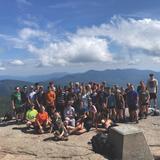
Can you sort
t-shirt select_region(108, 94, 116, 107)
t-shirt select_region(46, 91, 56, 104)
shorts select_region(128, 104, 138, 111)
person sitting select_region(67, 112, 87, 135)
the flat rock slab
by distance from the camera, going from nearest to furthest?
the flat rock slab → person sitting select_region(67, 112, 87, 135) → t-shirt select_region(46, 91, 56, 104) → t-shirt select_region(108, 94, 116, 107) → shorts select_region(128, 104, 138, 111)

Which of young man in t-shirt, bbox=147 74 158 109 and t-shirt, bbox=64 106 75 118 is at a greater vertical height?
young man in t-shirt, bbox=147 74 158 109

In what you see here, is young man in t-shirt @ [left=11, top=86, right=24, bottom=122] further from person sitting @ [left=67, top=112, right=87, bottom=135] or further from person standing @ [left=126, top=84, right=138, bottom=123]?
person standing @ [left=126, top=84, right=138, bottom=123]

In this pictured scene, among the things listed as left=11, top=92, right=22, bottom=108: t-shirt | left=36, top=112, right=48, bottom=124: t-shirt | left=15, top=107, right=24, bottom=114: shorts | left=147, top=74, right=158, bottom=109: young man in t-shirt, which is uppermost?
left=147, top=74, right=158, bottom=109: young man in t-shirt

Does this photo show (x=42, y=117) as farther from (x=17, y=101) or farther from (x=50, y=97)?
(x=17, y=101)

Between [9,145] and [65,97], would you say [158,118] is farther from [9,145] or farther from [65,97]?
[9,145]

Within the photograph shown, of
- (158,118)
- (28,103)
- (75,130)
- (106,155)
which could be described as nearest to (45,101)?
(28,103)

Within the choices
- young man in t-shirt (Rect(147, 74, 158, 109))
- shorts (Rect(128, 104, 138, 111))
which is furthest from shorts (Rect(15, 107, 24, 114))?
young man in t-shirt (Rect(147, 74, 158, 109))

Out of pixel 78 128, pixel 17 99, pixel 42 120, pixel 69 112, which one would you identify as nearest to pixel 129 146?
pixel 78 128

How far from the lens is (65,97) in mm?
24047

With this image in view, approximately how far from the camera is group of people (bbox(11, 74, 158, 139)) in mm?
22911

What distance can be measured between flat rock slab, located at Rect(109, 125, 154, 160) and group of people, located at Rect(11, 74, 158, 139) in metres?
3.84

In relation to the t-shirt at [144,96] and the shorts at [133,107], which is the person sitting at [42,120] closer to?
the shorts at [133,107]

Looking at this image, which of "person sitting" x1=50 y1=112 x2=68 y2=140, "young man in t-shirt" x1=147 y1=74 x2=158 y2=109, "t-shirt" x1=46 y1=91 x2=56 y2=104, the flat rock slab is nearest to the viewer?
the flat rock slab

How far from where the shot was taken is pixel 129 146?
18.9m
